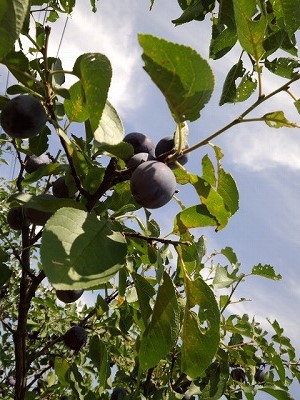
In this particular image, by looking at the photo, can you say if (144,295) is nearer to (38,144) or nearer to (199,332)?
(199,332)

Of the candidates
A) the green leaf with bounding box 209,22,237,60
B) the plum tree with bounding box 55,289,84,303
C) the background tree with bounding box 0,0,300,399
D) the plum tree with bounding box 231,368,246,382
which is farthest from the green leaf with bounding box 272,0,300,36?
the plum tree with bounding box 231,368,246,382

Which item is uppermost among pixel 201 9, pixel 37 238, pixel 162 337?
pixel 201 9

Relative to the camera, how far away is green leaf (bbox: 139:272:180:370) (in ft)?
3.47

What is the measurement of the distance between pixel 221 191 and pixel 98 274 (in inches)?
15.8

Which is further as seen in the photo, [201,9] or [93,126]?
[201,9]

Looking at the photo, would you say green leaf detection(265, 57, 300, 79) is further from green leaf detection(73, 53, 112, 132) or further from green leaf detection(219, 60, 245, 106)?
green leaf detection(73, 53, 112, 132)

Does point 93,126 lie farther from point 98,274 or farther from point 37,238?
point 37,238

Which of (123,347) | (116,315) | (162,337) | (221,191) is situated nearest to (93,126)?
(221,191)

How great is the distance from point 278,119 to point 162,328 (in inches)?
20.0

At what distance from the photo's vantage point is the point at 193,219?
1.22m

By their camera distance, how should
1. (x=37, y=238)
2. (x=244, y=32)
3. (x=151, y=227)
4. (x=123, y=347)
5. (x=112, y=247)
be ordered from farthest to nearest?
1. (x=123, y=347)
2. (x=37, y=238)
3. (x=151, y=227)
4. (x=244, y=32)
5. (x=112, y=247)

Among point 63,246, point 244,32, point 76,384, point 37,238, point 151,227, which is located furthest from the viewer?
point 76,384

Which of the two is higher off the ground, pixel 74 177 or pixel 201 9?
pixel 201 9

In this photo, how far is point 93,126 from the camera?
90 cm
